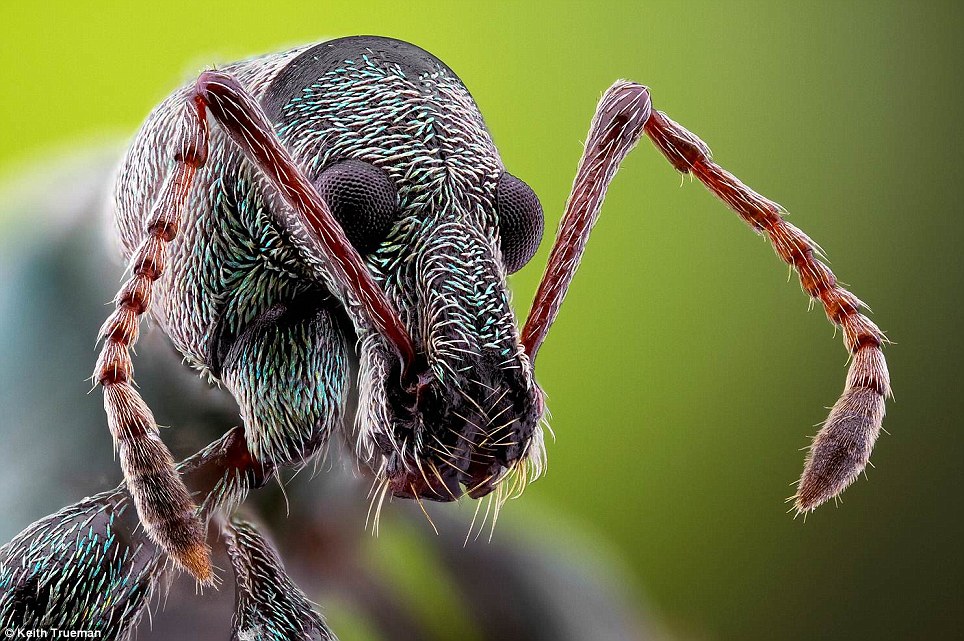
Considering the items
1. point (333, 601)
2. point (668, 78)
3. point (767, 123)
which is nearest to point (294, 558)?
point (333, 601)

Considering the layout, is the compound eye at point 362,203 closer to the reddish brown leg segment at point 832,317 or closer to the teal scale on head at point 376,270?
the teal scale on head at point 376,270

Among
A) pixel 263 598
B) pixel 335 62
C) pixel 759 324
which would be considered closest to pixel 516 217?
pixel 335 62

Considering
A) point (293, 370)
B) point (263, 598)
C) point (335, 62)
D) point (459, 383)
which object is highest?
point (335, 62)

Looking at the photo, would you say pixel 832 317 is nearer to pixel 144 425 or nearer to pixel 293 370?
pixel 293 370

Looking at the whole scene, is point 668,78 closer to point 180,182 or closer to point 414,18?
point 414,18

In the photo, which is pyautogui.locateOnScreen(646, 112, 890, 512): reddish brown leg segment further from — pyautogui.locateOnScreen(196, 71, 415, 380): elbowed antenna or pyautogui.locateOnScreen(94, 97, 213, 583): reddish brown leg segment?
pyautogui.locateOnScreen(94, 97, 213, 583): reddish brown leg segment

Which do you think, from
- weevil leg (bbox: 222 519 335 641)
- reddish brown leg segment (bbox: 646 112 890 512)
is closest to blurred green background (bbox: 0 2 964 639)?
weevil leg (bbox: 222 519 335 641)
